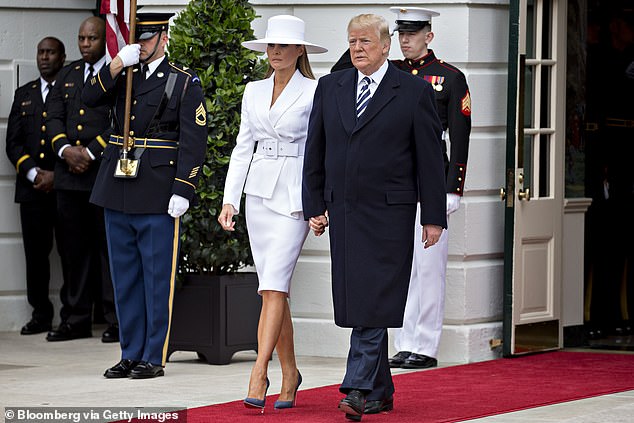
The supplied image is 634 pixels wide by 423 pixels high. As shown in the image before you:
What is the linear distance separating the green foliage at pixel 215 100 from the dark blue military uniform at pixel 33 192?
2.10 meters

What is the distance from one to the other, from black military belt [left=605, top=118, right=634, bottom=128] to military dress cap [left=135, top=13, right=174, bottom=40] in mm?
4610

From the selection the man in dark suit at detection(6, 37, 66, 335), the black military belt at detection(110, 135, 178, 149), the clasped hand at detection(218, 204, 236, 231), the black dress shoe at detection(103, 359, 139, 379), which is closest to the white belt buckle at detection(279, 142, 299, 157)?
the clasped hand at detection(218, 204, 236, 231)

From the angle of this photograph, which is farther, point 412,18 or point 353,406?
point 412,18

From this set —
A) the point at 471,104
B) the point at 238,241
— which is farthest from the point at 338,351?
the point at 471,104

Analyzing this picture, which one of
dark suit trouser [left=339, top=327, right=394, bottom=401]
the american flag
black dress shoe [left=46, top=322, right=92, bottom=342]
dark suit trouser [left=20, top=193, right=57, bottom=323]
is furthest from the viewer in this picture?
dark suit trouser [left=20, top=193, right=57, bottom=323]

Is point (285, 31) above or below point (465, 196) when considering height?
above

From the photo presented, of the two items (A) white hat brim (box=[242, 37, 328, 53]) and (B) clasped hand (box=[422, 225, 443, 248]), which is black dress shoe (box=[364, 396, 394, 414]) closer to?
(B) clasped hand (box=[422, 225, 443, 248])

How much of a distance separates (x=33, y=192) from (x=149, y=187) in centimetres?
287

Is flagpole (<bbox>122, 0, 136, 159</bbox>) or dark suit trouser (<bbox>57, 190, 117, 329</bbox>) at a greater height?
flagpole (<bbox>122, 0, 136, 159</bbox>)

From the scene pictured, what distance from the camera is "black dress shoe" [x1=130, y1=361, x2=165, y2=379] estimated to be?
870 centimetres

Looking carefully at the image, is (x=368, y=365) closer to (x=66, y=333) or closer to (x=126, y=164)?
(x=126, y=164)

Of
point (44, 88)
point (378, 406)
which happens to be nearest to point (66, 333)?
point (44, 88)

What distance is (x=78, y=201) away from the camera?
35.9 ft

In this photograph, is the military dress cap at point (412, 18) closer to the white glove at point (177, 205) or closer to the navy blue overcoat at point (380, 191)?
the white glove at point (177, 205)
